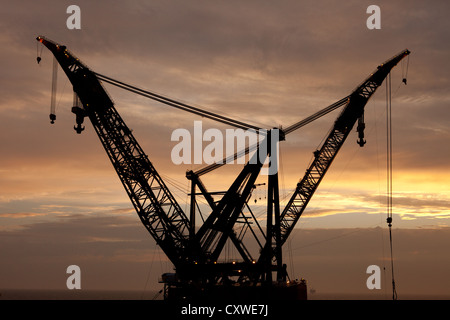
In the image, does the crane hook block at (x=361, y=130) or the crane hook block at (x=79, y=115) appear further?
the crane hook block at (x=361, y=130)

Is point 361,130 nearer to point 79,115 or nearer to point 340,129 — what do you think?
point 340,129

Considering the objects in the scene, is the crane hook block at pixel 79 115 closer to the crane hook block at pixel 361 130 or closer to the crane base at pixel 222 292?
the crane base at pixel 222 292

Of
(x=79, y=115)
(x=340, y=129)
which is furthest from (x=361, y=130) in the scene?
(x=79, y=115)

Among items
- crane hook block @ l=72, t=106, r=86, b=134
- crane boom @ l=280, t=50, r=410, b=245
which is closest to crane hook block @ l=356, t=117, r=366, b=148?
crane boom @ l=280, t=50, r=410, b=245

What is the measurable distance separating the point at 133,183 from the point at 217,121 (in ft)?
39.3

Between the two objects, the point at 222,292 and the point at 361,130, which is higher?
the point at 361,130

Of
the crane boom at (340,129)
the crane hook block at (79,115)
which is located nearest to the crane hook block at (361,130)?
the crane boom at (340,129)

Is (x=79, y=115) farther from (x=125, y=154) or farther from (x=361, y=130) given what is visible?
(x=361, y=130)

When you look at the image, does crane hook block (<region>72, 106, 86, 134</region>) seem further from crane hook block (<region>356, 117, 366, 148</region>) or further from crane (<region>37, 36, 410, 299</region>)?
crane hook block (<region>356, 117, 366, 148</region>)

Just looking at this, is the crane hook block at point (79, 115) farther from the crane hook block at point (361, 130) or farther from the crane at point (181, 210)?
the crane hook block at point (361, 130)

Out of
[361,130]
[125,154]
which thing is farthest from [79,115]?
[361,130]

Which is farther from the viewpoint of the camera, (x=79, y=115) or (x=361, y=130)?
(x=361, y=130)

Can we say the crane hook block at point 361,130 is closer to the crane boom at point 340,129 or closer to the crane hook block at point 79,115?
the crane boom at point 340,129

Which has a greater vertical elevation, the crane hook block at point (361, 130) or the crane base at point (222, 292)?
the crane hook block at point (361, 130)
